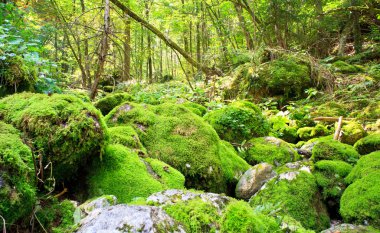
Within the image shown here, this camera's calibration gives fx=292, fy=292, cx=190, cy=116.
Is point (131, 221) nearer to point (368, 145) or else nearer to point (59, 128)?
point (59, 128)

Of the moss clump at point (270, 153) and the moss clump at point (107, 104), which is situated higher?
the moss clump at point (107, 104)

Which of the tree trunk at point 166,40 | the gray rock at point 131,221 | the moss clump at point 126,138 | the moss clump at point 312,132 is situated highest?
the tree trunk at point 166,40

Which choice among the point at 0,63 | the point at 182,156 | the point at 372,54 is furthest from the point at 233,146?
the point at 372,54

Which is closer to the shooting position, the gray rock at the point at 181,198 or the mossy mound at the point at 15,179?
the mossy mound at the point at 15,179

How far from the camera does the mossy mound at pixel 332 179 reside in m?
3.79

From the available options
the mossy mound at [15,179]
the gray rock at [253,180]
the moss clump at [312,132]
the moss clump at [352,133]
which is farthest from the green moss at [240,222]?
the moss clump at [312,132]

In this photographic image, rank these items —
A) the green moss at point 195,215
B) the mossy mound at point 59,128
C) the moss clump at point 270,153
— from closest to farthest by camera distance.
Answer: the green moss at point 195,215 < the mossy mound at point 59,128 < the moss clump at point 270,153

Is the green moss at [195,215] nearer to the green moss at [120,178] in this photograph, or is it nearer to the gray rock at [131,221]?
the gray rock at [131,221]

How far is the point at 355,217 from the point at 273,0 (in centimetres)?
884

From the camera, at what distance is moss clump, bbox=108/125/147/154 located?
362 centimetres

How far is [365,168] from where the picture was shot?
148 inches

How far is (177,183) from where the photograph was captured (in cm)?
323

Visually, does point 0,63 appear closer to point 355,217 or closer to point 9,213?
point 9,213

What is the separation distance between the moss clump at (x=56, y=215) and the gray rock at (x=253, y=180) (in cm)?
222
